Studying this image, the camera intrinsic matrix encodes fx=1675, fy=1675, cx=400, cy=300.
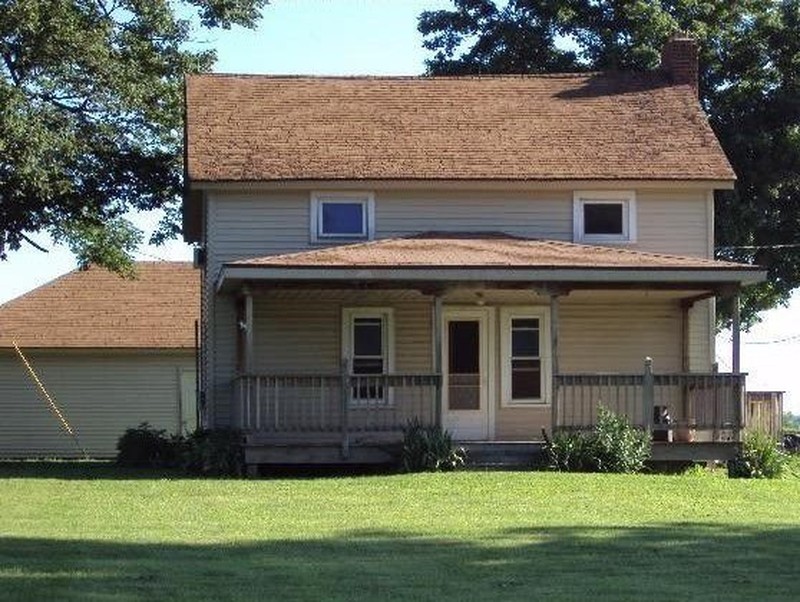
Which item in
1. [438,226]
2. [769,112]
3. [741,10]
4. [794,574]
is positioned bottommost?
[794,574]

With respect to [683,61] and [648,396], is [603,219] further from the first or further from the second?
[683,61]

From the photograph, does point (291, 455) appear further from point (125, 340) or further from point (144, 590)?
point (125, 340)

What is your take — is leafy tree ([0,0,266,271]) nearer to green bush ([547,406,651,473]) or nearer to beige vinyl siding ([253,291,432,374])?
beige vinyl siding ([253,291,432,374])

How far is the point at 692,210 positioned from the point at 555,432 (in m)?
6.19

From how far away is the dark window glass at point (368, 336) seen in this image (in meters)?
29.6

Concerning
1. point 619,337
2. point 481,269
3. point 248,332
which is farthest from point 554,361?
point 248,332

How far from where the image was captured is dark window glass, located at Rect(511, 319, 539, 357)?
29859 millimetres

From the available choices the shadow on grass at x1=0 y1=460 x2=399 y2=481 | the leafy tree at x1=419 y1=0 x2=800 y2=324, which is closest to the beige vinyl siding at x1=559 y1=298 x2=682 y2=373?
the shadow on grass at x1=0 y1=460 x2=399 y2=481

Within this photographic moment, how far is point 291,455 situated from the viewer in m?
26.1

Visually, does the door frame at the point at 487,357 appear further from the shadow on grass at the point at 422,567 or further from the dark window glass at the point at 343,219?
the shadow on grass at the point at 422,567

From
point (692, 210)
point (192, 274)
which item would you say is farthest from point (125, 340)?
point (692, 210)

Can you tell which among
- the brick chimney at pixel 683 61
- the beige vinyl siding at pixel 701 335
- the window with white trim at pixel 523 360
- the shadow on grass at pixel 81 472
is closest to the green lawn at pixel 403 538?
the shadow on grass at pixel 81 472

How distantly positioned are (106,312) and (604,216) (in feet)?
55.8

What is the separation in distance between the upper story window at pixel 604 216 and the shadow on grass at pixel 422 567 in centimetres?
1317
